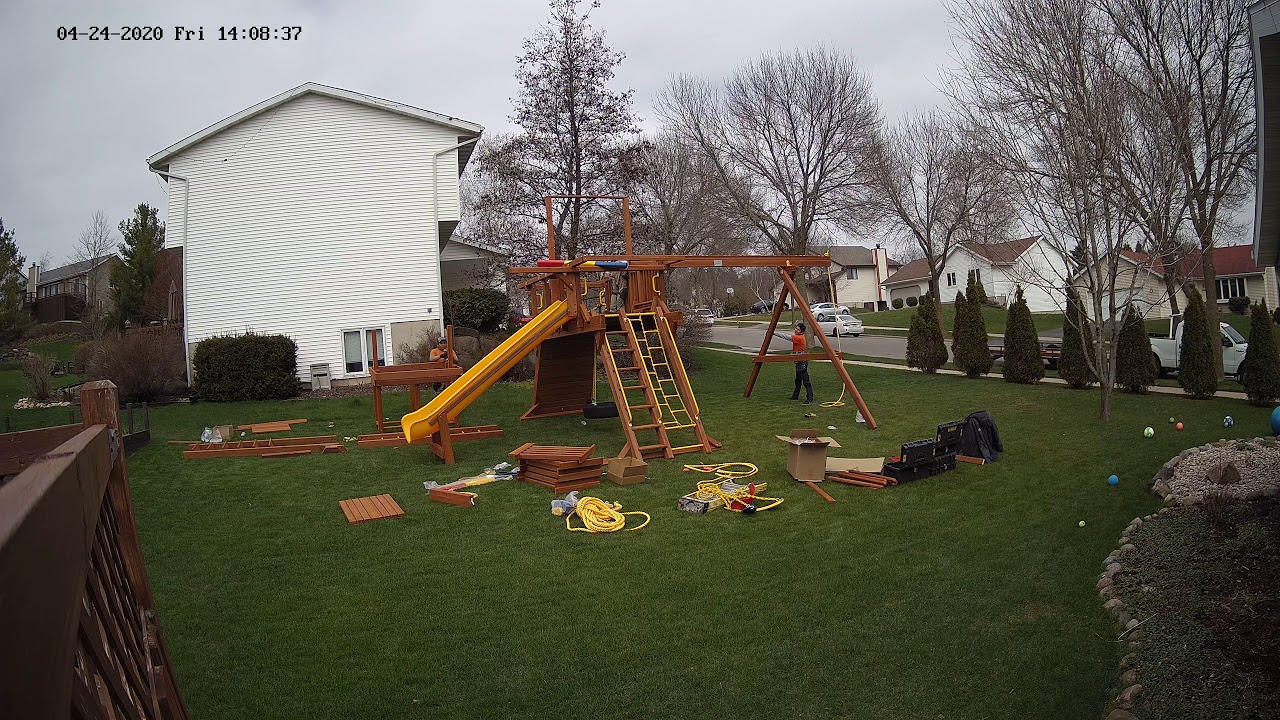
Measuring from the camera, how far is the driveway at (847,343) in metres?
29.6

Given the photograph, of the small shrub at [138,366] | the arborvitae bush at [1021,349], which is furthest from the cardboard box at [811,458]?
the small shrub at [138,366]

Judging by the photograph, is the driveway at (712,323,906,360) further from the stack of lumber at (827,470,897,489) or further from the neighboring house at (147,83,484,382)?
the stack of lumber at (827,470,897,489)

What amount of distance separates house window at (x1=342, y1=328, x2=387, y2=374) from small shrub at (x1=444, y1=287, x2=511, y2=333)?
328 centimetres

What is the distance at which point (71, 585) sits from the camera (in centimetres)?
135

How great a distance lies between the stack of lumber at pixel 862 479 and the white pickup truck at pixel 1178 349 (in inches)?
478

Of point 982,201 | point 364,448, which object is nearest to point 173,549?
point 364,448

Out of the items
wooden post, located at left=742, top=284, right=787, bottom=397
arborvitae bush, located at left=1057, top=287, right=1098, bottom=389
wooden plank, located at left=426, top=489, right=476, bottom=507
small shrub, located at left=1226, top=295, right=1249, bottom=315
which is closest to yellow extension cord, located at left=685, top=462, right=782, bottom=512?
wooden plank, located at left=426, top=489, right=476, bottom=507

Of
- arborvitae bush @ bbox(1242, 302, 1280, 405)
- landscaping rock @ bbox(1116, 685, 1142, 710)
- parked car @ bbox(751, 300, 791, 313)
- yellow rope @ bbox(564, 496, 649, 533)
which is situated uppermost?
parked car @ bbox(751, 300, 791, 313)

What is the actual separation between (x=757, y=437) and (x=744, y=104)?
17722mm

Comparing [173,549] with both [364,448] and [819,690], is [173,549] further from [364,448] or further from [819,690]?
[819,690]

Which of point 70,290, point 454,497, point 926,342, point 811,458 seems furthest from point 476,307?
point 70,290

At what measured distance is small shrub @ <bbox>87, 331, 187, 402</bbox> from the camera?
19734 millimetres

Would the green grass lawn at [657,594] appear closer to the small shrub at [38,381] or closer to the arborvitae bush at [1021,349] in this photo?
the arborvitae bush at [1021,349]

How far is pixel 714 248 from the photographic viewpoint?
3356 cm
